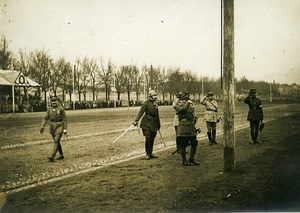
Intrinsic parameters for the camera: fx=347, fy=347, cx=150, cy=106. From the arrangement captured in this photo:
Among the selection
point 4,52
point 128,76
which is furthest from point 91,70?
point 4,52

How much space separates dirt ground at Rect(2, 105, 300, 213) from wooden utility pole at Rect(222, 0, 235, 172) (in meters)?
0.40

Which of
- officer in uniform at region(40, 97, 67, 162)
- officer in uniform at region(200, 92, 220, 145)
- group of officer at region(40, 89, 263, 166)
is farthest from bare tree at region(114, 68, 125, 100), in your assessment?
officer in uniform at region(40, 97, 67, 162)

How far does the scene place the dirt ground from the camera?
4.71 m

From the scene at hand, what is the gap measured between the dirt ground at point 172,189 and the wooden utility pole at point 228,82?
15.9 inches

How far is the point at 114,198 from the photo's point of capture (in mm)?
5070

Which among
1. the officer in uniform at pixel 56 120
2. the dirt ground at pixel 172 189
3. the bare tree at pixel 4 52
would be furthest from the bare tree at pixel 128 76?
the dirt ground at pixel 172 189

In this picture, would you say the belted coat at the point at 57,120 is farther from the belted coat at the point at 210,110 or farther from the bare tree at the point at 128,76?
the bare tree at the point at 128,76

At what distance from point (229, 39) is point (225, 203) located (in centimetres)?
285

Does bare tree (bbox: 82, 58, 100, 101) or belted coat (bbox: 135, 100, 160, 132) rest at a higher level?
bare tree (bbox: 82, 58, 100, 101)

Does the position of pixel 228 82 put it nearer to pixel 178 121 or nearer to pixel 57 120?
pixel 178 121

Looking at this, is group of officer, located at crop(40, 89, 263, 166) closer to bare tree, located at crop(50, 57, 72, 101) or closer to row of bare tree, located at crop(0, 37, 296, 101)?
row of bare tree, located at crop(0, 37, 296, 101)

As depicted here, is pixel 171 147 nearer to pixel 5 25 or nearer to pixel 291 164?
pixel 291 164

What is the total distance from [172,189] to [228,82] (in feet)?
6.98

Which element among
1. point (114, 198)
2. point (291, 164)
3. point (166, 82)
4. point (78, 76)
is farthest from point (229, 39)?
point (166, 82)
